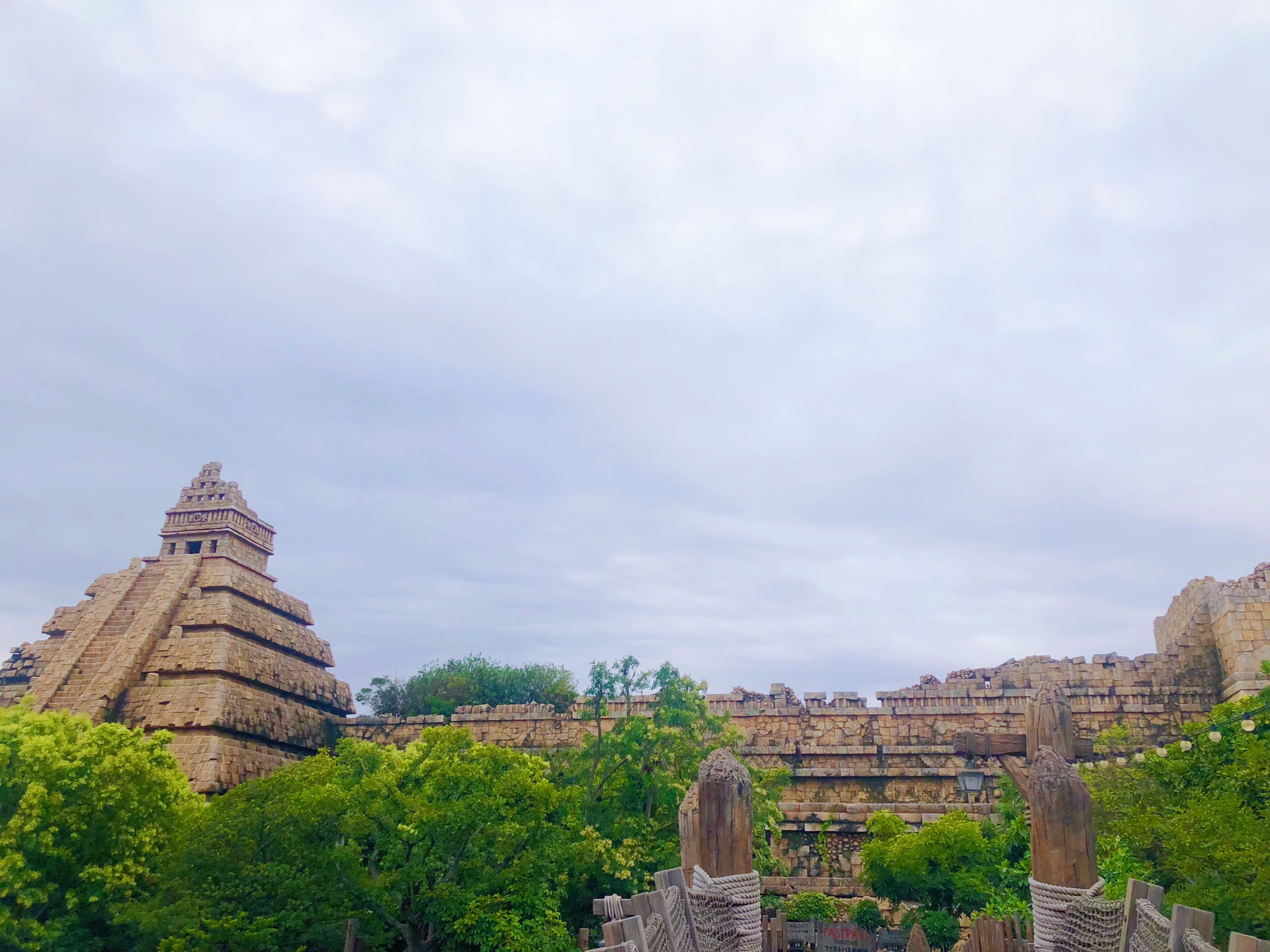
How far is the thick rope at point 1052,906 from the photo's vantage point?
5945mm

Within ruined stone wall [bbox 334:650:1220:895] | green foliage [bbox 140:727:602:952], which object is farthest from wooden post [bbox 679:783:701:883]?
ruined stone wall [bbox 334:650:1220:895]

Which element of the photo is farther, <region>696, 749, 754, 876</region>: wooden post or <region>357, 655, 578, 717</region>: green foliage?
<region>357, 655, 578, 717</region>: green foliage

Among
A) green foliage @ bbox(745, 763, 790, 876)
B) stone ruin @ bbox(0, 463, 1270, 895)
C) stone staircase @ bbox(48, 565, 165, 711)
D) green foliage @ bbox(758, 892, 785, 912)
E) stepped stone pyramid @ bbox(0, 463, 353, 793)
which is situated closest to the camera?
green foliage @ bbox(745, 763, 790, 876)

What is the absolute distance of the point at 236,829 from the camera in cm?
1469

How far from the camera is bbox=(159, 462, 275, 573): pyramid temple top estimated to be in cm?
2752

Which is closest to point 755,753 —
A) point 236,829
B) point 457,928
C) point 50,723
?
point 457,928

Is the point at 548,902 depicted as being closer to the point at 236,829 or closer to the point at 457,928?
the point at 457,928

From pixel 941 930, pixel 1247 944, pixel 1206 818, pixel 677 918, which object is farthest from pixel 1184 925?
pixel 941 930

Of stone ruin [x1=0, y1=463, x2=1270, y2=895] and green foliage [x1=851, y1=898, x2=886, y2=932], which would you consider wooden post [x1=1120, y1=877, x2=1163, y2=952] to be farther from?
stone ruin [x1=0, y1=463, x2=1270, y2=895]

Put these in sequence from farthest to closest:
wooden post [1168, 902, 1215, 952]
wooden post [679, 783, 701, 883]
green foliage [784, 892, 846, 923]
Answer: green foliage [784, 892, 846, 923]
wooden post [679, 783, 701, 883]
wooden post [1168, 902, 1215, 952]

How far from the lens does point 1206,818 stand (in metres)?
11.2

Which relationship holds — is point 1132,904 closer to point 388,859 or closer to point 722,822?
point 722,822

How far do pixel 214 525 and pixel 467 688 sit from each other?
405 inches

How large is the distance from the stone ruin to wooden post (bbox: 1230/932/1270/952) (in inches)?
707
